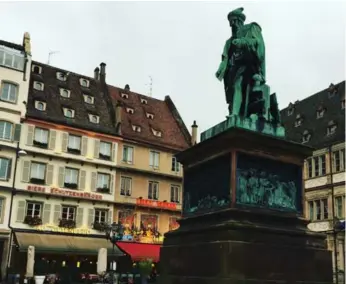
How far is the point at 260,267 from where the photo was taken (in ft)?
30.6

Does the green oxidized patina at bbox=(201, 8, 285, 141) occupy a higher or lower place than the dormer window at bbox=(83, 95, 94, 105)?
lower

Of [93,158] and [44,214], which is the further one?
[93,158]

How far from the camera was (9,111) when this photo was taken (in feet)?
118

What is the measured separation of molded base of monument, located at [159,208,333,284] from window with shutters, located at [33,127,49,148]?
28.3 m

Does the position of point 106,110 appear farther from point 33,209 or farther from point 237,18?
point 237,18

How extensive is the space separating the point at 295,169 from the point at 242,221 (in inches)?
84.1

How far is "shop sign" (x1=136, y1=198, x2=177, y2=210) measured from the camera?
41.0 m

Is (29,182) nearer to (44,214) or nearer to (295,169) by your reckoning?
(44,214)

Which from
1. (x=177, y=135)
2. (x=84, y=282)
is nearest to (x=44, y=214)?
(x=84, y=282)

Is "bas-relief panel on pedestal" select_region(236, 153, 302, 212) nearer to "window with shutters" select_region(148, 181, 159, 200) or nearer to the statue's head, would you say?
the statue's head

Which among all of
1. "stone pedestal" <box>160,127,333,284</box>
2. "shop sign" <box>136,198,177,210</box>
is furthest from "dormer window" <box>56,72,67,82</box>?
"stone pedestal" <box>160,127,333,284</box>

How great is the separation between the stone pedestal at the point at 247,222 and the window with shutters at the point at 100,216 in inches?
1120

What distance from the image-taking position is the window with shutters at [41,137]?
37.1m

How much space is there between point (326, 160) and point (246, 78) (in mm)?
31518
